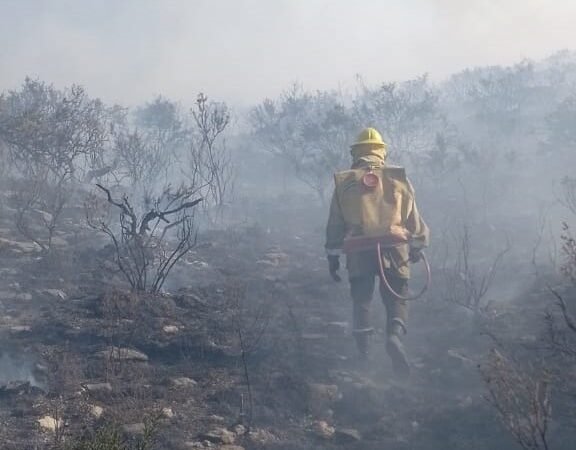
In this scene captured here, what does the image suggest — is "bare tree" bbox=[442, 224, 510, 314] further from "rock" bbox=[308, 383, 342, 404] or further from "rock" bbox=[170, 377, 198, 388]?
"rock" bbox=[170, 377, 198, 388]

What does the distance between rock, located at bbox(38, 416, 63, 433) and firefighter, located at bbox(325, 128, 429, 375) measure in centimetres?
267

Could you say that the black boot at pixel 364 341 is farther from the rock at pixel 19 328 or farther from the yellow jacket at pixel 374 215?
the rock at pixel 19 328

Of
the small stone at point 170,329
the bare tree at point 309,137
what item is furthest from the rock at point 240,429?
the bare tree at point 309,137

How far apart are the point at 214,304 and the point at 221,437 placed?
325cm

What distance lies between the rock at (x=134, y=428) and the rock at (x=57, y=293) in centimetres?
385

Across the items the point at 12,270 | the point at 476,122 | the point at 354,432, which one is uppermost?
the point at 476,122

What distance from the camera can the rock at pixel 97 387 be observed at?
4668 mm

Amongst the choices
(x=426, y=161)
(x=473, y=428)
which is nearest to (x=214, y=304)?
(x=473, y=428)

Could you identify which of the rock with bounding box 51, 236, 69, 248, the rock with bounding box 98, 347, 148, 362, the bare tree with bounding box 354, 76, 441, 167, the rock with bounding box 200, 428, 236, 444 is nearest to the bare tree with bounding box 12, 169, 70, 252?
the rock with bounding box 51, 236, 69, 248

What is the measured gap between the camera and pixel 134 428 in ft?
13.1

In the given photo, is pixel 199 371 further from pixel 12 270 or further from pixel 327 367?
pixel 12 270

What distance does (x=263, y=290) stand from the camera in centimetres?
844

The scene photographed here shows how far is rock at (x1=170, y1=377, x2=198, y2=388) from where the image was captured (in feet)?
16.4

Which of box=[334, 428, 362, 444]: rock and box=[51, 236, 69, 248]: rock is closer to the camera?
box=[334, 428, 362, 444]: rock
